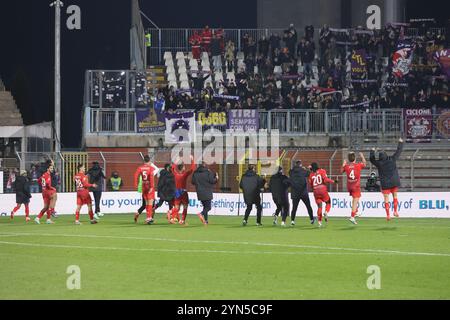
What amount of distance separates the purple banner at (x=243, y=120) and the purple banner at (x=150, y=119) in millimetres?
3112

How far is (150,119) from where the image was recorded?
4762 cm

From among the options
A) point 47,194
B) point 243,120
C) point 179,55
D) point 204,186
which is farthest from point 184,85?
point 204,186

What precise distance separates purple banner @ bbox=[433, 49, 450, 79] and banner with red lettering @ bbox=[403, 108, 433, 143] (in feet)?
17.8

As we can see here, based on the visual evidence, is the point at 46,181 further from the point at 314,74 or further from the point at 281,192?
the point at 314,74

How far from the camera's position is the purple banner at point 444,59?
51312 mm

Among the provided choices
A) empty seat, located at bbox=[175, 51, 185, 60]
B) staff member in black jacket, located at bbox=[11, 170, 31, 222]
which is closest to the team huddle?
staff member in black jacket, located at bbox=[11, 170, 31, 222]

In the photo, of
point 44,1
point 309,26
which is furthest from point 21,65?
point 309,26

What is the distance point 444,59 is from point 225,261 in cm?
3395

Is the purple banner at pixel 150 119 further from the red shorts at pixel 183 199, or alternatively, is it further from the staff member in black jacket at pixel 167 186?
the red shorts at pixel 183 199

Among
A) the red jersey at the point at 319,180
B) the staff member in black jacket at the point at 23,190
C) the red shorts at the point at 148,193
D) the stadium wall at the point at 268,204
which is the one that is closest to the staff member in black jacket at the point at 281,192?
the red jersey at the point at 319,180

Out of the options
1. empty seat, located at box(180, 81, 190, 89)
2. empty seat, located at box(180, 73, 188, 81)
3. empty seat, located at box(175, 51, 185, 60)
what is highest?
empty seat, located at box(175, 51, 185, 60)

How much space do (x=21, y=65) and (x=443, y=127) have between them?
26.4 m

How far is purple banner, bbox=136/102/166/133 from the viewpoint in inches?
1870

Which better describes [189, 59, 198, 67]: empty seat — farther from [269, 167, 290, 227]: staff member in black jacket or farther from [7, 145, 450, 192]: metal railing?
[269, 167, 290, 227]: staff member in black jacket
